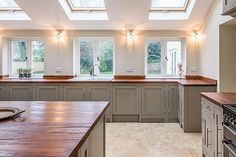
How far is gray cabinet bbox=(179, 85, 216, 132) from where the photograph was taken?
472cm

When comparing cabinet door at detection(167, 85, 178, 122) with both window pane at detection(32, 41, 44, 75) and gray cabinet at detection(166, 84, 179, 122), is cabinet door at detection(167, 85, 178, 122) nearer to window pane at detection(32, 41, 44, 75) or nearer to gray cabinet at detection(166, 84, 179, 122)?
gray cabinet at detection(166, 84, 179, 122)

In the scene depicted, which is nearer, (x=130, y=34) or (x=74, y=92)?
(x=74, y=92)

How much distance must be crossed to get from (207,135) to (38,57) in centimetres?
453

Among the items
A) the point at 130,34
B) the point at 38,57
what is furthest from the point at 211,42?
the point at 38,57

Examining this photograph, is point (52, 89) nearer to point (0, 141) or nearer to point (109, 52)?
point (109, 52)

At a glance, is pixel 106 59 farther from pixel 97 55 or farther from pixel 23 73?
pixel 23 73

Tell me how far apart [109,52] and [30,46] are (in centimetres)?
190

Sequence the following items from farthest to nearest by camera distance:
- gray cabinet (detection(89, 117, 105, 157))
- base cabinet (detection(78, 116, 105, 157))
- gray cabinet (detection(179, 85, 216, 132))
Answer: gray cabinet (detection(179, 85, 216, 132))
gray cabinet (detection(89, 117, 105, 157))
base cabinet (detection(78, 116, 105, 157))

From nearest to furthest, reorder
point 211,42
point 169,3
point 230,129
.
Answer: point 230,129 < point 211,42 < point 169,3

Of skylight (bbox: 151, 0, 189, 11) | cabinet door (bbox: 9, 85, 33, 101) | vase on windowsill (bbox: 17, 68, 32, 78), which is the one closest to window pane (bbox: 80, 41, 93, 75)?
vase on windowsill (bbox: 17, 68, 32, 78)

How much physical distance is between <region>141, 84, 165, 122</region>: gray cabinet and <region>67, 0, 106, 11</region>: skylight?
6.14ft

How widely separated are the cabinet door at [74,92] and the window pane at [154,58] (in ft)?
5.47

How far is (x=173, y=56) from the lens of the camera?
20.4ft

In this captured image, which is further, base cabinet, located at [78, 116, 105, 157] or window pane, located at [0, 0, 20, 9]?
window pane, located at [0, 0, 20, 9]
